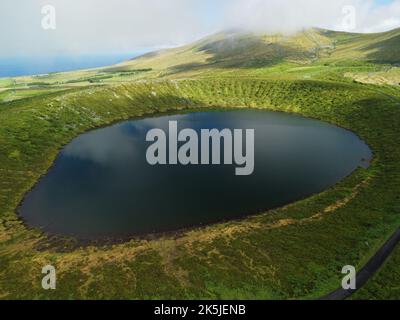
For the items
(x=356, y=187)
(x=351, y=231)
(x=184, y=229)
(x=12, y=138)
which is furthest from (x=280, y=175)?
(x=12, y=138)

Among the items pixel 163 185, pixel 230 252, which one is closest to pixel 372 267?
pixel 230 252

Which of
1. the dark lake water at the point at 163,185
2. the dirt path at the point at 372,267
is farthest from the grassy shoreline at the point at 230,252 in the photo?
the dark lake water at the point at 163,185

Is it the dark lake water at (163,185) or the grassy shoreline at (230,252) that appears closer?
the grassy shoreline at (230,252)

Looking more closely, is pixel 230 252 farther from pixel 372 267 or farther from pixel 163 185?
pixel 163 185

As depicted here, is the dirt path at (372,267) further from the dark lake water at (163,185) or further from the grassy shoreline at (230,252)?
the dark lake water at (163,185)

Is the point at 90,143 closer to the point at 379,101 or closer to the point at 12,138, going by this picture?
the point at 12,138

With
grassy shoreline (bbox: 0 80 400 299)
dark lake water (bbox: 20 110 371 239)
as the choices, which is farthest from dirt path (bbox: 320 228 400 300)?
dark lake water (bbox: 20 110 371 239)

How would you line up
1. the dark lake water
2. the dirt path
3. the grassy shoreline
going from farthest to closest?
1. the dark lake water
2. the grassy shoreline
3. the dirt path

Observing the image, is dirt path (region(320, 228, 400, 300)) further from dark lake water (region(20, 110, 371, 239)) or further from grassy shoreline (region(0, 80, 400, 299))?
dark lake water (region(20, 110, 371, 239))
